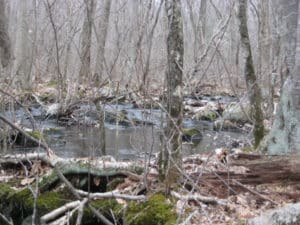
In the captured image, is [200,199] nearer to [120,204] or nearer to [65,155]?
[120,204]

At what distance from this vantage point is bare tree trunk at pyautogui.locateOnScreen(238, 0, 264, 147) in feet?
22.1

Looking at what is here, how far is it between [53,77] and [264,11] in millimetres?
9249

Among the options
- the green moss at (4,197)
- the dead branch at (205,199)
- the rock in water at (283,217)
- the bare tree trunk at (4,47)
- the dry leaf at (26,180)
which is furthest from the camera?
the bare tree trunk at (4,47)

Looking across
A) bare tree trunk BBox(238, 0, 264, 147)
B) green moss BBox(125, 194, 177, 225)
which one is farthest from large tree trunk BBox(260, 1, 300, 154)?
green moss BBox(125, 194, 177, 225)

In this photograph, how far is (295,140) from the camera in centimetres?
528

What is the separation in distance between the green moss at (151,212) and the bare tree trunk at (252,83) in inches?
103

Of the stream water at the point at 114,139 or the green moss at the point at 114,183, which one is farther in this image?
the stream water at the point at 114,139

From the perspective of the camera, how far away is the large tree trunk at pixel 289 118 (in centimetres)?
518

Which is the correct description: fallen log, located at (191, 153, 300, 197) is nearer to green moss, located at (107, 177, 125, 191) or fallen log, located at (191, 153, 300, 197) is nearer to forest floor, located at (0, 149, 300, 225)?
forest floor, located at (0, 149, 300, 225)

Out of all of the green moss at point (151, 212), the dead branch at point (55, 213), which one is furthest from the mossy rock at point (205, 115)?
the dead branch at point (55, 213)

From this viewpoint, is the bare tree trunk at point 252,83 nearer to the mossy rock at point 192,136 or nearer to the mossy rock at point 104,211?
the mossy rock at point 104,211

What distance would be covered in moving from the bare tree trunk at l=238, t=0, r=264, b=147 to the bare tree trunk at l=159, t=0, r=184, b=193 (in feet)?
7.28

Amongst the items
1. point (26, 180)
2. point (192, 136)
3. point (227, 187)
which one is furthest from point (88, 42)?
point (227, 187)

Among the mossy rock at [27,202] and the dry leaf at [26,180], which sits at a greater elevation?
the dry leaf at [26,180]
